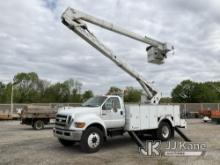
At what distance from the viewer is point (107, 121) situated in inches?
453

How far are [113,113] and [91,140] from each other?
167 centimetres

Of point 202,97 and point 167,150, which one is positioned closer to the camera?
point 167,150

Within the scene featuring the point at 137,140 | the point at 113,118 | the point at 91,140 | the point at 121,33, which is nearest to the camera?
the point at 91,140

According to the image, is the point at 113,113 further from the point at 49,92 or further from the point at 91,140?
the point at 49,92

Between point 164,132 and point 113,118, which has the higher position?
point 113,118

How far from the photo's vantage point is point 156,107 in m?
13.0

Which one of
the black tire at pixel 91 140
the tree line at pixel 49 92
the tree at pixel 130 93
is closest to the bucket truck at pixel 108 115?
the black tire at pixel 91 140

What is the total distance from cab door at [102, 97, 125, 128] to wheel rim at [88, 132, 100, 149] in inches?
35.2

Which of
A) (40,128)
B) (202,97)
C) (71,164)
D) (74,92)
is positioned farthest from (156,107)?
(202,97)

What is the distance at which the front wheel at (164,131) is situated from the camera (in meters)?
13.2

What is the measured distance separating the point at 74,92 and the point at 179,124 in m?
72.7

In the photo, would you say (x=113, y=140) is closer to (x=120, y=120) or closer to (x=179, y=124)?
(x=120, y=120)

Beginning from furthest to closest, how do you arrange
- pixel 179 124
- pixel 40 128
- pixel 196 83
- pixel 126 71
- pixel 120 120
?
pixel 196 83 → pixel 40 128 → pixel 126 71 → pixel 179 124 → pixel 120 120

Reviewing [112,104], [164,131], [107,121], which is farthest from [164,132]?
[107,121]
